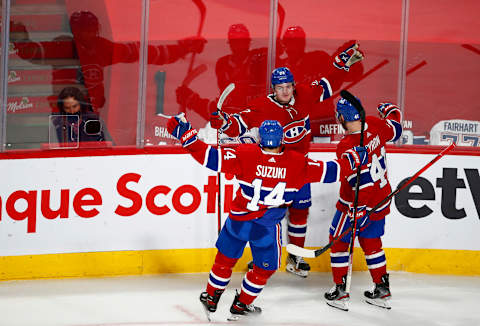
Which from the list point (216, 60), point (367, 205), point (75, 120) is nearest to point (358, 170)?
point (367, 205)

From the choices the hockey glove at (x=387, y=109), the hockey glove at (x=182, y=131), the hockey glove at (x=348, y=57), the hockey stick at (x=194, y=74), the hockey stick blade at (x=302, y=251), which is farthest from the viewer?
the hockey stick at (x=194, y=74)

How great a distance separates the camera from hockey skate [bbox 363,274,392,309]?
460 cm

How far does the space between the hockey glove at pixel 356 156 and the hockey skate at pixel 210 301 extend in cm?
105

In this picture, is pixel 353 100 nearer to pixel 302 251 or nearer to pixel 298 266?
pixel 302 251

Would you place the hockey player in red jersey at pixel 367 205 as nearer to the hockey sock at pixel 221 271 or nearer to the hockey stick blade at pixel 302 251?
the hockey stick blade at pixel 302 251

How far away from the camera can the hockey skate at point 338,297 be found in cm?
454

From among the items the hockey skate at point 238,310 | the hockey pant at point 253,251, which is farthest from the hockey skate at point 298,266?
the hockey pant at point 253,251

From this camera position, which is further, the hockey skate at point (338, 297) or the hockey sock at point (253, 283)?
the hockey skate at point (338, 297)

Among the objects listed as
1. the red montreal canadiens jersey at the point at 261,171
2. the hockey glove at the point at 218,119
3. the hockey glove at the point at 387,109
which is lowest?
the red montreal canadiens jersey at the point at 261,171

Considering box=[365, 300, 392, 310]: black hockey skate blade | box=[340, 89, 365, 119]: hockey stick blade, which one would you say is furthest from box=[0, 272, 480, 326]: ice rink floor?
box=[340, 89, 365, 119]: hockey stick blade

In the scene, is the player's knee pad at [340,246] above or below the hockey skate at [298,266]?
above

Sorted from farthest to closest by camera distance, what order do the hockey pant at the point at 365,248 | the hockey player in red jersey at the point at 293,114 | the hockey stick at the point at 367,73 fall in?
1. the hockey stick at the point at 367,73
2. the hockey player in red jersey at the point at 293,114
3. the hockey pant at the point at 365,248

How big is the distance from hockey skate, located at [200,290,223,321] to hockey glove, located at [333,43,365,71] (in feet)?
5.97

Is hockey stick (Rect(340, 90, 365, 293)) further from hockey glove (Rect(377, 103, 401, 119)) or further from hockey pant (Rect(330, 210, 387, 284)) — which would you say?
hockey glove (Rect(377, 103, 401, 119))
